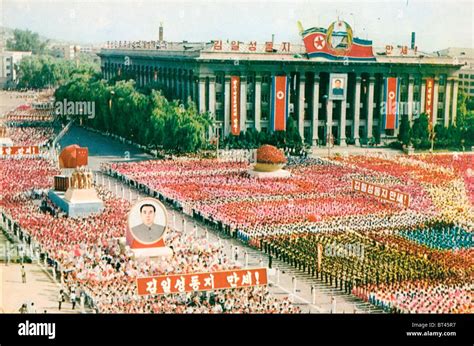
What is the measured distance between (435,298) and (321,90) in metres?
46.1

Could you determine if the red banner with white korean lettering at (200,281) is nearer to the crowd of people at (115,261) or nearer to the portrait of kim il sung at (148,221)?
the crowd of people at (115,261)

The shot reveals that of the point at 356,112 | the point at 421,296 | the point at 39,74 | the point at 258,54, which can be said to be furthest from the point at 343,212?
the point at 39,74

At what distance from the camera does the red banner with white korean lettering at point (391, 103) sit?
7019cm

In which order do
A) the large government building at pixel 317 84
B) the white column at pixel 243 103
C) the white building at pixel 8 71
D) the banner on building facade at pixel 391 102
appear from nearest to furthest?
the large government building at pixel 317 84
the white column at pixel 243 103
the banner on building facade at pixel 391 102
the white building at pixel 8 71

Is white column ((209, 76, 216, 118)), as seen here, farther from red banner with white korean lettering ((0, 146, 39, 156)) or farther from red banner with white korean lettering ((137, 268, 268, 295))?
red banner with white korean lettering ((137, 268, 268, 295))

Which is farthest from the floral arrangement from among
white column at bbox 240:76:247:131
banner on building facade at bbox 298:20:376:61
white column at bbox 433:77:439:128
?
white column at bbox 433:77:439:128

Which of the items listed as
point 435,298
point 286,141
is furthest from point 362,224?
point 286,141

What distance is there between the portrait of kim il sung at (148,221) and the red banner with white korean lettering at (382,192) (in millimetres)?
15088

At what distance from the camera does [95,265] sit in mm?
27500

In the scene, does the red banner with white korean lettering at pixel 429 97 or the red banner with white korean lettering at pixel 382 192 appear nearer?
the red banner with white korean lettering at pixel 382 192

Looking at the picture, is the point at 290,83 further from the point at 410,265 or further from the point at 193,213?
the point at 410,265

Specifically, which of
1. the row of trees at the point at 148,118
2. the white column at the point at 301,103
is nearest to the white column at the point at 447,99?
the white column at the point at 301,103

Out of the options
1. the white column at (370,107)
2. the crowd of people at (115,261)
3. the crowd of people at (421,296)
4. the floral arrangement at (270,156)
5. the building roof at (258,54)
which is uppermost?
the building roof at (258,54)

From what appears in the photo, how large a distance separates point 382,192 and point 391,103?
Result: 30.9m
